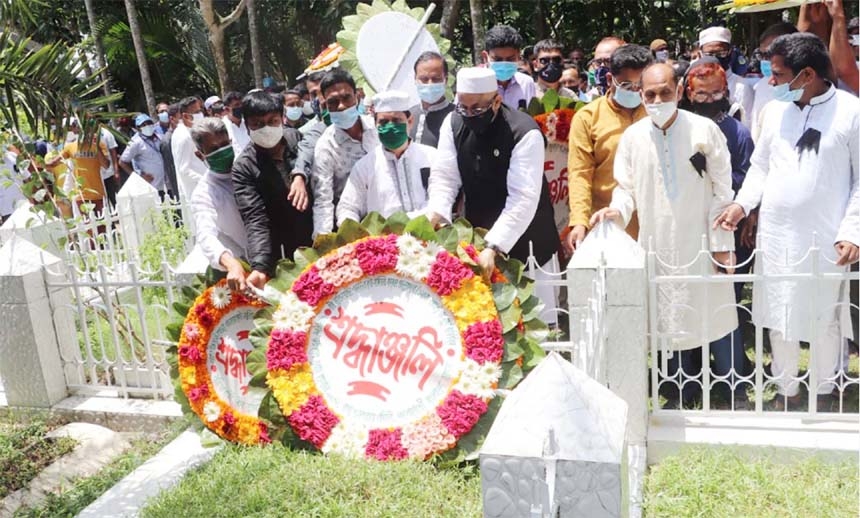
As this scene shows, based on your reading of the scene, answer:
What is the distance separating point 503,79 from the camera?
533 cm

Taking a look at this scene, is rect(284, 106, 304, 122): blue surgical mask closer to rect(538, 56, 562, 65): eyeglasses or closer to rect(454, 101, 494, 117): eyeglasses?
rect(538, 56, 562, 65): eyeglasses

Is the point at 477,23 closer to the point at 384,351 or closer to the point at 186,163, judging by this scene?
the point at 186,163

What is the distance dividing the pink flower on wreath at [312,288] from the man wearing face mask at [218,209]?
325 mm

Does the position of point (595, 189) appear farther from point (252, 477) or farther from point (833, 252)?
point (252, 477)

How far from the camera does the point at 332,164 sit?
4105 mm

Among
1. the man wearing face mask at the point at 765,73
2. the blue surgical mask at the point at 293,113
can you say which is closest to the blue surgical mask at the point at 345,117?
the man wearing face mask at the point at 765,73

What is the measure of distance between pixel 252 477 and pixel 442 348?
99 centimetres

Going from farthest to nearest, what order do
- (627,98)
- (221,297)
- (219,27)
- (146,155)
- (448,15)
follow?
(219,27), (448,15), (146,155), (627,98), (221,297)

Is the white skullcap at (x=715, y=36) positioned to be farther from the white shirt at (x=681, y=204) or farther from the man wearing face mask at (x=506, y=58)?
the white shirt at (x=681, y=204)

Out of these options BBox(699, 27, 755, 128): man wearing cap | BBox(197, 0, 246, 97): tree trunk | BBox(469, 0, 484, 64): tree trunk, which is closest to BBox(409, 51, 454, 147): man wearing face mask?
BBox(699, 27, 755, 128): man wearing cap

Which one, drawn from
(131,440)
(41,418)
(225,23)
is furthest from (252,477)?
(225,23)

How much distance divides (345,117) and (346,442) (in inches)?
61.5

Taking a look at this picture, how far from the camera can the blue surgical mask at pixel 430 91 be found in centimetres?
465

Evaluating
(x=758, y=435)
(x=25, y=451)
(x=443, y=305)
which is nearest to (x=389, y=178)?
(x=443, y=305)
